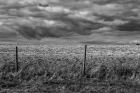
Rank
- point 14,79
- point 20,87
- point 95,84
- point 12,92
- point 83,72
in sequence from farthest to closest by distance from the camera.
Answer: point 83,72 → point 14,79 → point 95,84 → point 20,87 → point 12,92

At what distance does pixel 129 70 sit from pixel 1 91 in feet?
25.0

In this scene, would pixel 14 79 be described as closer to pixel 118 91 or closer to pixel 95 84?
pixel 95 84

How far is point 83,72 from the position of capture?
39.1ft

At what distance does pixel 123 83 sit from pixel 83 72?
8.31 feet

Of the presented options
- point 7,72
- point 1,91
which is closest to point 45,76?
point 7,72

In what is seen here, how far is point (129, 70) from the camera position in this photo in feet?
40.0

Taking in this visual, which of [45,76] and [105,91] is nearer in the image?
[105,91]

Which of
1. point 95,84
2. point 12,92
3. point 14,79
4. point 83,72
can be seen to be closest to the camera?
point 12,92

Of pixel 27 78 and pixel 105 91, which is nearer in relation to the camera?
pixel 105 91

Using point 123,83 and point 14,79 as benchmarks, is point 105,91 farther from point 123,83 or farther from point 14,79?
point 14,79

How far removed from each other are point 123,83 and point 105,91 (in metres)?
2.12

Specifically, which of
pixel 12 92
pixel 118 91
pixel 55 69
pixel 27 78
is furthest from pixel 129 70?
pixel 12 92

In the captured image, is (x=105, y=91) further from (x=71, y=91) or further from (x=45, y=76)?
(x=45, y=76)

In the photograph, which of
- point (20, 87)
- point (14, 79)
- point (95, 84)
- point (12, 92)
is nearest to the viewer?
point (12, 92)
